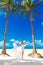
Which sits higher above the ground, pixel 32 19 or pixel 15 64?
pixel 32 19

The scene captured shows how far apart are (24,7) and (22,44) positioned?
1373cm

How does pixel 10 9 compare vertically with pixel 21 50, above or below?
above

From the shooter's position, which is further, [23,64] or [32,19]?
[32,19]

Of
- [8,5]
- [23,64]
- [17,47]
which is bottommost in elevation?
[23,64]

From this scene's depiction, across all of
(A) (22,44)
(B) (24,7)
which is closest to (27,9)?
(B) (24,7)

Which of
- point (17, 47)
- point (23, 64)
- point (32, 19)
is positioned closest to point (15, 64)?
point (23, 64)

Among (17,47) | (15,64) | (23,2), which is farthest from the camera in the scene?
(23,2)

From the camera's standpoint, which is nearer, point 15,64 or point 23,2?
point 15,64

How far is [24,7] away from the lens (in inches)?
1369

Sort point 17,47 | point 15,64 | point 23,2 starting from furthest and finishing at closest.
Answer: point 23,2 → point 17,47 → point 15,64

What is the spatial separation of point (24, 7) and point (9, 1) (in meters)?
2.41

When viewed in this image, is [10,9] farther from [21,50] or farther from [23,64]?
[23,64]

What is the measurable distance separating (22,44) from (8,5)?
13.6 metres

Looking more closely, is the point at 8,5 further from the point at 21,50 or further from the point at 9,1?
the point at 21,50
